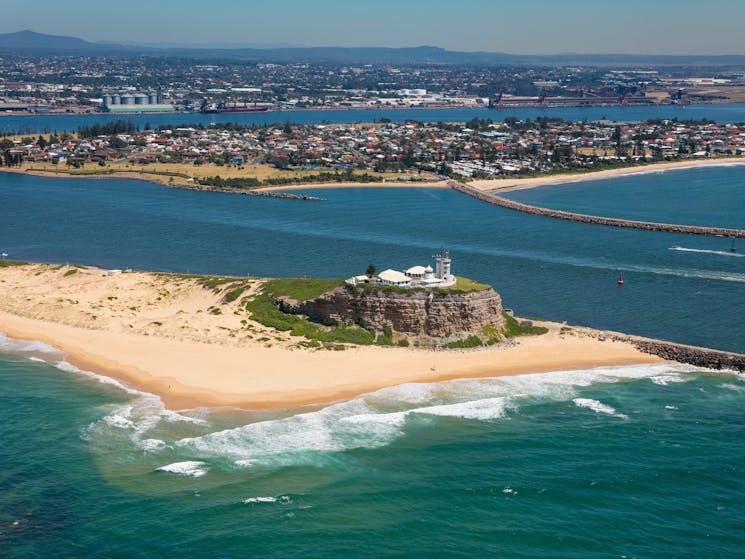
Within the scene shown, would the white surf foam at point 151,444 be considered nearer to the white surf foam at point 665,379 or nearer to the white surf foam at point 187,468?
the white surf foam at point 187,468

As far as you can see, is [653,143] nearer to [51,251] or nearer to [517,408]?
[51,251]


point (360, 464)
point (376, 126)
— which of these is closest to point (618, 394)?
point (360, 464)

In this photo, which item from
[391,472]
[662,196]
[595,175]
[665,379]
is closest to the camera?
[391,472]

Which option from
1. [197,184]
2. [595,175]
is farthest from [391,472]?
[595,175]

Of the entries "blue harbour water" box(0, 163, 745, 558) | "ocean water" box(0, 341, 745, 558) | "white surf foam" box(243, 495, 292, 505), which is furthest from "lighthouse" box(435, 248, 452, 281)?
"white surf foam" box(243, 495, 292, 505)

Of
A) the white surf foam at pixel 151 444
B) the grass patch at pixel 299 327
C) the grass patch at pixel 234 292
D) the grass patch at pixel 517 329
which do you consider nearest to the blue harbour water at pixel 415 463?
the white surf foam at pixel 151 444

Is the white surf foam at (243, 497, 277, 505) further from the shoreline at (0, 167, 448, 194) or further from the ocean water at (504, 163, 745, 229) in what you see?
the shoreline at (0, 167, 448, 194)

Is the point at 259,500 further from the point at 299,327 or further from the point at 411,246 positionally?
the point at 411,246
